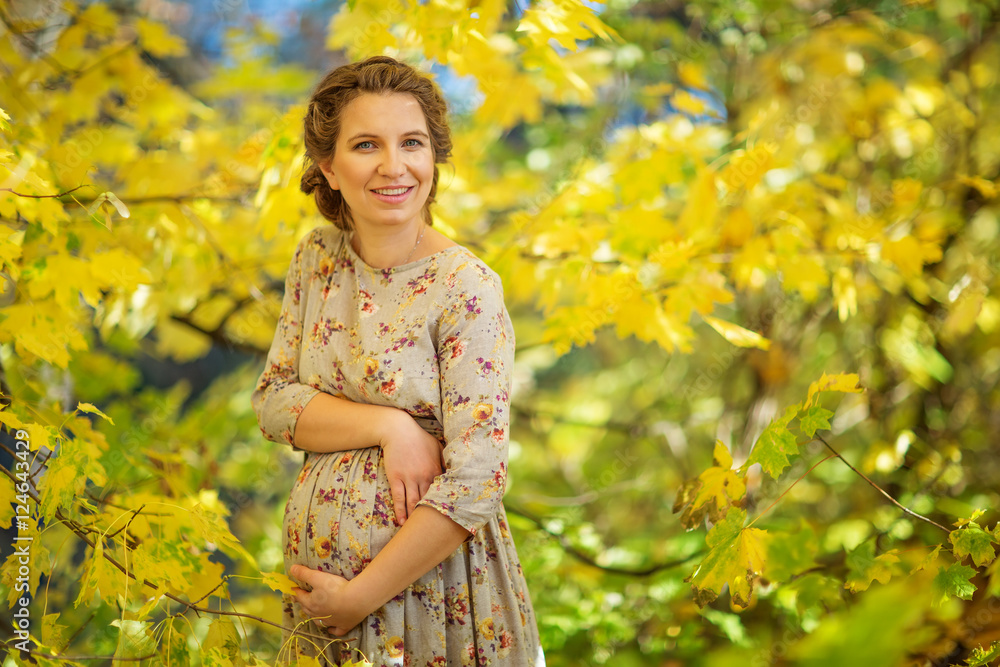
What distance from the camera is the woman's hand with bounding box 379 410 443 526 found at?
1151 mm

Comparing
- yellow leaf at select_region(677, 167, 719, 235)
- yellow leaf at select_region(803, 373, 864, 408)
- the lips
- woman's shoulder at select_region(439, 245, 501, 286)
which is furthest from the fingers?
yellow leaf at select_region(677, 167, 719, 235)

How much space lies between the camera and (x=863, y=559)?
1.41m

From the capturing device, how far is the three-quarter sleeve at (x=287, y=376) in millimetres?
1296

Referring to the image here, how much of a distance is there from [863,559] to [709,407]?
198cm

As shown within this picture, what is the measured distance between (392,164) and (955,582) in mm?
1131

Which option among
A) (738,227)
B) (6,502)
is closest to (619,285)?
(738,227)

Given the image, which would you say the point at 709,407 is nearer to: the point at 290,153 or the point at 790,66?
the point at 790,66

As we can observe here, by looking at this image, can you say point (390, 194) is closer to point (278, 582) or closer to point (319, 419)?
point (319, 419)

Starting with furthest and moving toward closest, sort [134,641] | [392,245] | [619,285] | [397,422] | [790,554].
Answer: [619,285]
[790,554]
[392,245]
[397,422]
[134,641]

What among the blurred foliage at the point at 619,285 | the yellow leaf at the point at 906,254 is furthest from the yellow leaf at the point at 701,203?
the yellow leaf at the point at 906,254

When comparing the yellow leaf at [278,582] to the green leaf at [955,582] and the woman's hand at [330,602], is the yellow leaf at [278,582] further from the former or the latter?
the green leaf at [955,582]

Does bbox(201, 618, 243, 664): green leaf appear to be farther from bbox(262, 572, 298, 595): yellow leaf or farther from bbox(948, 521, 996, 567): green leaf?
bbox(948, 521, 996, 567): green leaf

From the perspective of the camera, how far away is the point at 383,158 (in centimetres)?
123

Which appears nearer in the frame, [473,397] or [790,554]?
[473,397]
